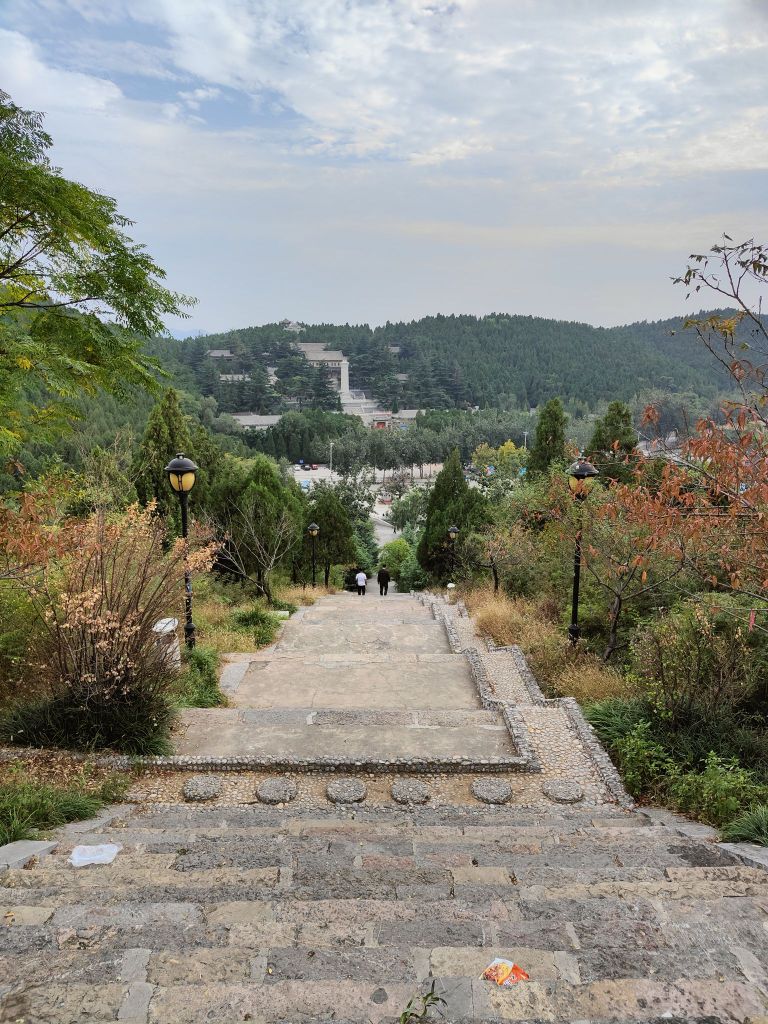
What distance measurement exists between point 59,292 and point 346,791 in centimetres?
515

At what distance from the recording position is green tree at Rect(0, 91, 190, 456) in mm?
5141

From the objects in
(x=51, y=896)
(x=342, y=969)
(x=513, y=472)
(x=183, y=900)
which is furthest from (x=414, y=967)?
(x=513, y=472)

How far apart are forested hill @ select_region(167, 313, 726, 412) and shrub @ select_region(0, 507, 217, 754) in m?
94.7

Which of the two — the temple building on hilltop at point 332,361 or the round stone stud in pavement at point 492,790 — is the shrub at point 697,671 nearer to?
the round stone stud in pavement at point 492,790

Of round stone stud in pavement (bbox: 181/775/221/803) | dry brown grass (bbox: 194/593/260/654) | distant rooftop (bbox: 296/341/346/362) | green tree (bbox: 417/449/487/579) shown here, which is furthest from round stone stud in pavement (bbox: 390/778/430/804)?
distant rooftop (bbox: 296/341/346/362)

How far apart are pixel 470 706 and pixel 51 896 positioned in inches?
184

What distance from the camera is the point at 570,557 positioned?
10.2 metres

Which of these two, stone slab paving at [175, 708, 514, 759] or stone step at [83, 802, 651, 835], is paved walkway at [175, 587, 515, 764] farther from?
stone step at [83, 802, 651, 835]

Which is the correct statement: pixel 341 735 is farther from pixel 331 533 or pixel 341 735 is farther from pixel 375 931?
pixel 331 533

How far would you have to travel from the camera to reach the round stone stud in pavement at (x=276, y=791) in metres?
4.59

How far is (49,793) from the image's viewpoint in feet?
13.0

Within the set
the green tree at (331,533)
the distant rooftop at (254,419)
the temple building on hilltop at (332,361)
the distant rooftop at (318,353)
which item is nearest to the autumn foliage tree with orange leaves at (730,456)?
the green tree at (331,533)

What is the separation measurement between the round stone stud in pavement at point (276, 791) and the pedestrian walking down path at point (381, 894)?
15mm

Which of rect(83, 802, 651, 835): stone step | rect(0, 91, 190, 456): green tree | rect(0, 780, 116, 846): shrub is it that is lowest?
rect(83, 802, 651, 835): stone step
